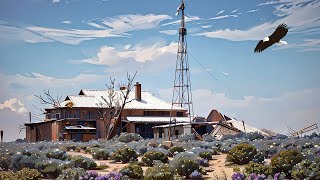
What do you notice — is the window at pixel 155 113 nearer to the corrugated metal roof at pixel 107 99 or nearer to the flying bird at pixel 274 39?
the corrugated metal roof at pixel 107 99

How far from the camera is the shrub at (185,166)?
20.0m

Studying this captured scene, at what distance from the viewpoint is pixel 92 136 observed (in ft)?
200

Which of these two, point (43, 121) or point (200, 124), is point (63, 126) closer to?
point (43, 121)

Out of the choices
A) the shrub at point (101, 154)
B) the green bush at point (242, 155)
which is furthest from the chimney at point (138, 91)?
the green bush at point (242, 155)

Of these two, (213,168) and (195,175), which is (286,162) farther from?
(213,168)

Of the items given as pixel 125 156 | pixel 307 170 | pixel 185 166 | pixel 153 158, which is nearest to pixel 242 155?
pixel 185 166

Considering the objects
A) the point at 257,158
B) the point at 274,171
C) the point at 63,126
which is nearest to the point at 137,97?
the point at 63,126

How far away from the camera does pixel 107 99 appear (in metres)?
64.8

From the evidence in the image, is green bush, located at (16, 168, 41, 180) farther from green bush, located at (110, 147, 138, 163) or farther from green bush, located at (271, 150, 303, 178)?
green bush, located at (271, 150, 303, 178)

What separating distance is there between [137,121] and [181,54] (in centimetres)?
1796

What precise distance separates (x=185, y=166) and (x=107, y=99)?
45.6m

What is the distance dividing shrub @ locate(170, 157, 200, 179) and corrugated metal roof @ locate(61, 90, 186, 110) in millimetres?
40679

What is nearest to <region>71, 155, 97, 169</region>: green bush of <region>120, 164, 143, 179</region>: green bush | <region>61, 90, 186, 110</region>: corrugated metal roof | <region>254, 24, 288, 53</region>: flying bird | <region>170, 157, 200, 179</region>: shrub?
<region>120, 164, 143, 179</region>: green bush

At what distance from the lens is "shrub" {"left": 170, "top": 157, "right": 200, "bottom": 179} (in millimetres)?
19969
